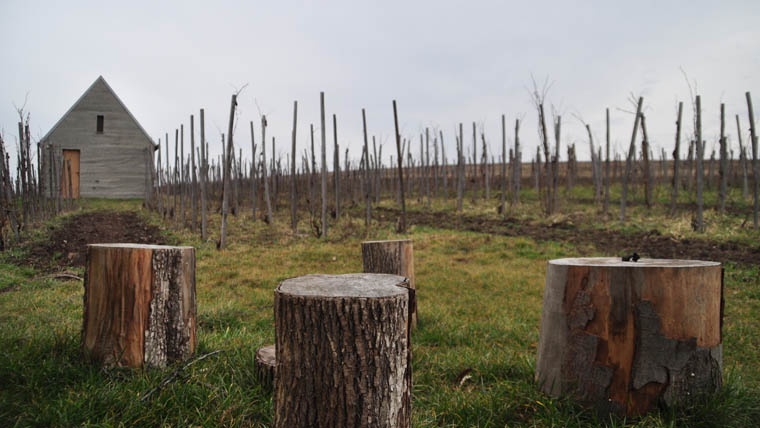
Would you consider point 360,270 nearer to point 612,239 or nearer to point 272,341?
point 272,341

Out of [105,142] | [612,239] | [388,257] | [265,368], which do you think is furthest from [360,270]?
[105,142]

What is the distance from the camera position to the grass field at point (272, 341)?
2082mm

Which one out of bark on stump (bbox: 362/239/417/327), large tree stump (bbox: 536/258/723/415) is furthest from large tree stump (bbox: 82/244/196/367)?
large tree stump (bbox: 536/258/723/415)

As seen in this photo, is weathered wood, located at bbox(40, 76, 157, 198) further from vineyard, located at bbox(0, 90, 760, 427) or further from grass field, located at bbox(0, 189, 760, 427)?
grass field, located at bbox(0, 189, 760, 427)

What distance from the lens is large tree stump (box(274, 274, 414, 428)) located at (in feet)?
5.17

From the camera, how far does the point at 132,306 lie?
2.47m

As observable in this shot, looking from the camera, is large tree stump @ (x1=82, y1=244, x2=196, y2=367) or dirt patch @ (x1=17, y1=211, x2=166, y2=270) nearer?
large tree stump @ (x1=82, y1=244, x2=196, y2=367)

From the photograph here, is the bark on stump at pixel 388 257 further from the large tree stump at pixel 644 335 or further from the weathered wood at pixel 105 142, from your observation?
the weathered wood at pixel 105 142

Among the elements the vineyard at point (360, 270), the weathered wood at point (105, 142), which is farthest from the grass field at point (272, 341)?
the weathered wood at point (105, 142)

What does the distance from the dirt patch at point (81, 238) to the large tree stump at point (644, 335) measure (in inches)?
284

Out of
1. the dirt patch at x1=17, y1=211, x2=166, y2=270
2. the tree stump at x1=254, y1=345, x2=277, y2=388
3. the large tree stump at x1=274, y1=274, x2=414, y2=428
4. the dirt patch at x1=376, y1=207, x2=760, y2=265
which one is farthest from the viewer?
the dirt patch at x1=376, y1=207, x2=760, y2=265

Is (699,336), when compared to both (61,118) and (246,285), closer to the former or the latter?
(246,285)

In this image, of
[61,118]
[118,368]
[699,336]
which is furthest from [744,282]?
[61,118]

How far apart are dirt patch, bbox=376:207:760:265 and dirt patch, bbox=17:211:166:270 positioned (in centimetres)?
→ 717
